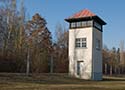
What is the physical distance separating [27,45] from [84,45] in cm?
1825

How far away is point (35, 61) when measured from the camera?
153 feet

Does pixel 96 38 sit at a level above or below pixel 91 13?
below

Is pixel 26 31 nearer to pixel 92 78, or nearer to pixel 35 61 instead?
pixel 35 61

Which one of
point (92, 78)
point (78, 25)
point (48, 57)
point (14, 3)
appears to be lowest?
point (92, 78)

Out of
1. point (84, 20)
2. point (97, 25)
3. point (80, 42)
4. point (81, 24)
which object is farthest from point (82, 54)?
point (97, 25)

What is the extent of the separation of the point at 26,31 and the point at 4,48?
9.84 metres

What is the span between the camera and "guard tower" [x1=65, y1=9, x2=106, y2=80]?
123ft

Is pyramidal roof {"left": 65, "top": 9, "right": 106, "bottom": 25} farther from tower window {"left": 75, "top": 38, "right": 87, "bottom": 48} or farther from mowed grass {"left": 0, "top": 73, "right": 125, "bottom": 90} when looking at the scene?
mowed grass {"left": 0, "top": 73, "right": 125, "bottom": 90}

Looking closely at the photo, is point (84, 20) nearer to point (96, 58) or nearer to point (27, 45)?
point (96, 58)

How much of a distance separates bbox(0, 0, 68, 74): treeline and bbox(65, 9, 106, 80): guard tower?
7749 mm

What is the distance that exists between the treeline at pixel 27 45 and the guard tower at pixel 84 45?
7.75 metres

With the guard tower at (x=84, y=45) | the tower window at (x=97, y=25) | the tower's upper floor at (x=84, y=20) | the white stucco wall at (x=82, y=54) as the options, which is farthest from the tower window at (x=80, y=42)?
the tower window at (x=97, y=25)

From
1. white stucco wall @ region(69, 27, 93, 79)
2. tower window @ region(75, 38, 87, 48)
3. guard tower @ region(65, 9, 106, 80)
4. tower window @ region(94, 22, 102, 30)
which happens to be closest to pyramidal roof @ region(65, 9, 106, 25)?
guard tower @ region(65, 9, 106, 80)

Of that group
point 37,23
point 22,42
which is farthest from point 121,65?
point 22,42
